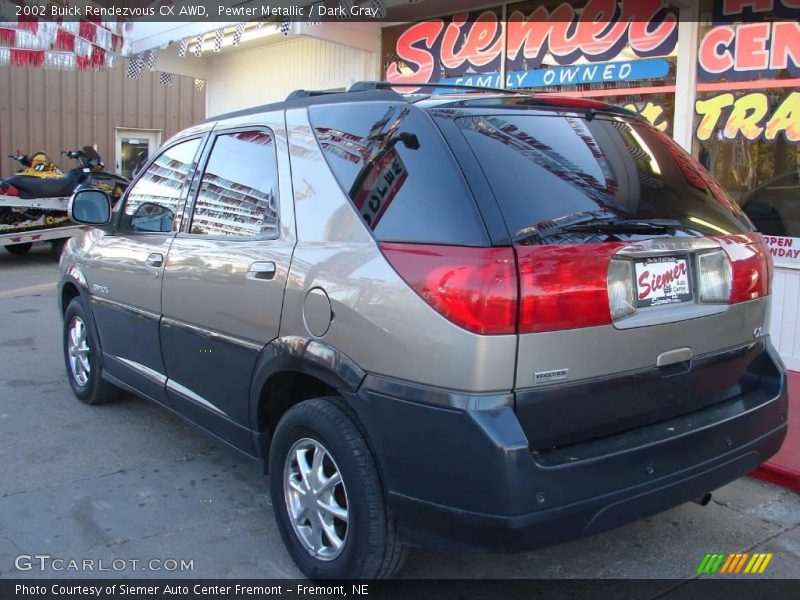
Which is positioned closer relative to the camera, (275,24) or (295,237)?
(295,237)

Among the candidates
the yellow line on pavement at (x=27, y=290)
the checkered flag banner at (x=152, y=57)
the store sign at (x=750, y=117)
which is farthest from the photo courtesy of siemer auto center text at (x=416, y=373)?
the checkered flag banner at (x=152, y=57)

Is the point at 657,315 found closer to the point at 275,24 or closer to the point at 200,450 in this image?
the point at 200,450

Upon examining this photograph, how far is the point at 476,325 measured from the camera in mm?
2340

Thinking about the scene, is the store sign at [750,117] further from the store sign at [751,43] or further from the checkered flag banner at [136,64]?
the checkered flag banner at [136,64]

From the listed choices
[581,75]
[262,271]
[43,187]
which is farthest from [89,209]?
[43,187]

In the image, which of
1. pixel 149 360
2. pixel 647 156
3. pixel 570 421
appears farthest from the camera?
pixel 149 360

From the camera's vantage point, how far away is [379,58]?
9.09 meters

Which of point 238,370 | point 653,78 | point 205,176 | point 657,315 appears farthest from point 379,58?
point 657,315

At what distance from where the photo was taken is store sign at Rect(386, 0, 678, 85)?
6.66 m

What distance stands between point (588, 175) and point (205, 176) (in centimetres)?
200

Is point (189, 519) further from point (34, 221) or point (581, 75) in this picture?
point (34, 221)

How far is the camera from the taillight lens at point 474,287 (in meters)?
2.33

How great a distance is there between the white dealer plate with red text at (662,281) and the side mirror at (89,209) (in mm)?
3414

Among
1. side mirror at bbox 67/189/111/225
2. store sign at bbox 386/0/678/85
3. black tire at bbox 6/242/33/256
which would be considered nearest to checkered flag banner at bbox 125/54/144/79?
store sign at bbox 386/0/678/85
